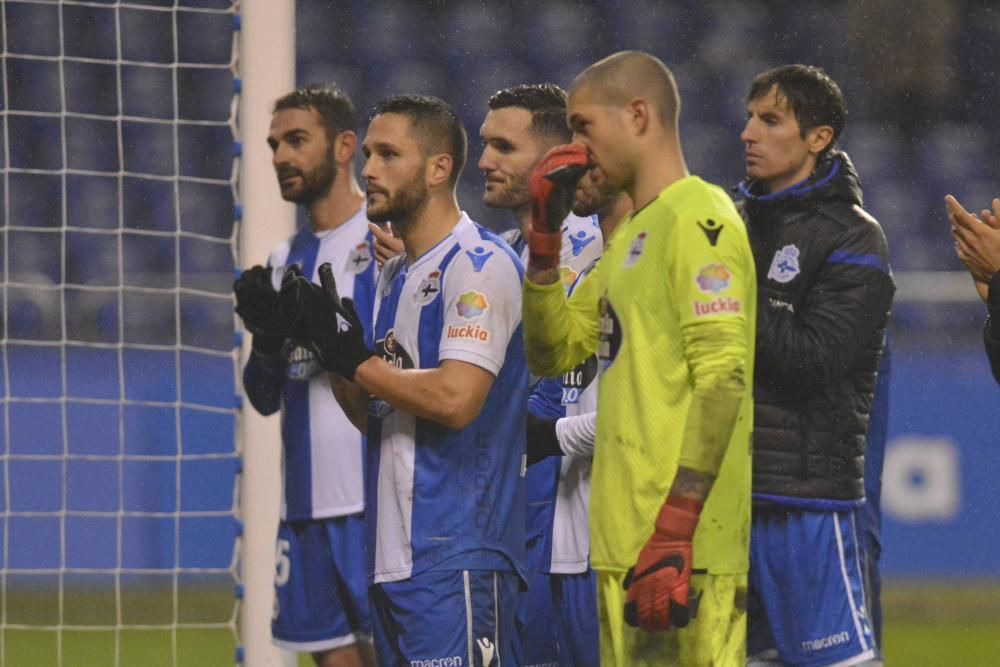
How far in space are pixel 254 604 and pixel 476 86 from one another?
600 cm

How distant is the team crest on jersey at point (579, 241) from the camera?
4344 millimetres

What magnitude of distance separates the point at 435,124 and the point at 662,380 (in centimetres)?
120

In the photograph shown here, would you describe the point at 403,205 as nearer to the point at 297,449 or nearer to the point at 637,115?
the point at 637,115

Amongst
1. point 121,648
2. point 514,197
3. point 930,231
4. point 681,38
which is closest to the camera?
point 514,197

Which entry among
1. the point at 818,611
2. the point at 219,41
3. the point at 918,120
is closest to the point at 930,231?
the point at 918,120

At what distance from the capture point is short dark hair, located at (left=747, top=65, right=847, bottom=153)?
12.5 feet

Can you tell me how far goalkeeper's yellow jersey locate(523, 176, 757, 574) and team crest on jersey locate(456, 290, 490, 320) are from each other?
1.69 feet

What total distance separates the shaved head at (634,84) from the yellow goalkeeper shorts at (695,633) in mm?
841

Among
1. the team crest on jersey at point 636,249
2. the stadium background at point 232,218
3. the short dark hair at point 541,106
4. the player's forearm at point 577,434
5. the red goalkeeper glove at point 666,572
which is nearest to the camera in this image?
the red goalkeeper glove at point 666,572

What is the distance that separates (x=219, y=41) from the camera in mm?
10758

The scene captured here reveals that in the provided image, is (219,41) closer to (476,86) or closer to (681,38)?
(476,86)

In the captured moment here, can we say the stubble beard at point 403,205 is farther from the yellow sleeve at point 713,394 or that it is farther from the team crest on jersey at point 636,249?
the yellow sleeve at point 713,394

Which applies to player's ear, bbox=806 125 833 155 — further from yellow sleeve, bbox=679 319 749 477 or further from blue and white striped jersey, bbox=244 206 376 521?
blue and white striped jersey, bbox=244 206 376 521

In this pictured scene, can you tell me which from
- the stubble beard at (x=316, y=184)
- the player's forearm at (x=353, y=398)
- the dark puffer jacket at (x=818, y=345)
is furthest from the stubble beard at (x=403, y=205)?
the stubble beard at (x=316, y=184)
